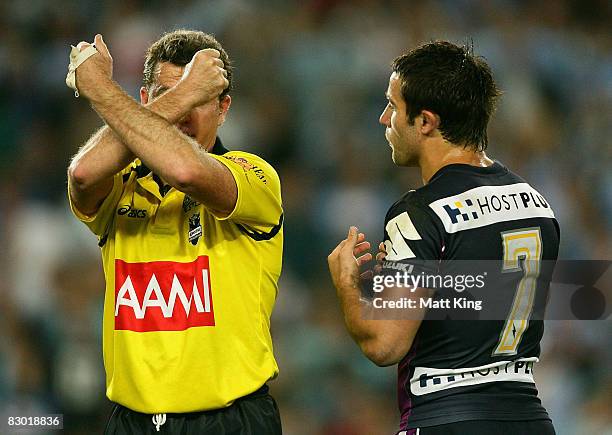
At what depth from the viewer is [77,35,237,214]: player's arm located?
9.39 feet

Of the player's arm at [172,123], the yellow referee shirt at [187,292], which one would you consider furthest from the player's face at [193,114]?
the player's arm at [172,123]

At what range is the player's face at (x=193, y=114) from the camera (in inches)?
129

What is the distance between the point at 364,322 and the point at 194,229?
0.65m

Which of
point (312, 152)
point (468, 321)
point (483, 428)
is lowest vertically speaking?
point (483, 428)

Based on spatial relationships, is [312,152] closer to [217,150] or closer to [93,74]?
[217,150]

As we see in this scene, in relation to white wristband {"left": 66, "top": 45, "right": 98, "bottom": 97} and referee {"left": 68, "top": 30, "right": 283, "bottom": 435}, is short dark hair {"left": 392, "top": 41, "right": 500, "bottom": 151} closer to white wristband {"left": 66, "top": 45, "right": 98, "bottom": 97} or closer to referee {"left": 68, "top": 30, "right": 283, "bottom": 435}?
referee {"left": 68, "top": 30, "right": 283, "bottom": 435}

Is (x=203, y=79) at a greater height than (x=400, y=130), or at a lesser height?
greater

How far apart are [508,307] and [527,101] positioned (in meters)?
4.39

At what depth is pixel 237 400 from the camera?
3.05 meters

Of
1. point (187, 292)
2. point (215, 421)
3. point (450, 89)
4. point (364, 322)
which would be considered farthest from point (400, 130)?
point (215, 421)

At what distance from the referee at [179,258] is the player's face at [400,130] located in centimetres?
46

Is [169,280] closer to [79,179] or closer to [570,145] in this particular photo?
[79,179]

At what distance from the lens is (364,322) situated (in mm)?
3047

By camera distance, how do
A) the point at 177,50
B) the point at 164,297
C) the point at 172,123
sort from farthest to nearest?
the point at 177,50
the point at 164,297
the point at 172,123
